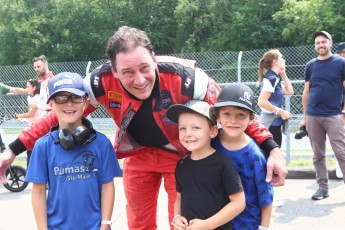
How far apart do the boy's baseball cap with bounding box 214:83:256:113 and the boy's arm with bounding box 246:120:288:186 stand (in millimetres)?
195

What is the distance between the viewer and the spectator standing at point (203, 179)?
2.56 metres

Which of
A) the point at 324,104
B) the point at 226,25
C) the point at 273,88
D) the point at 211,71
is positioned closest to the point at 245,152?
the point at 273,88

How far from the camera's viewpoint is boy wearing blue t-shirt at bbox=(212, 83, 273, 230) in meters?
2.65

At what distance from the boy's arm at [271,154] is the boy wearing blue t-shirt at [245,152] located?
0.15ft

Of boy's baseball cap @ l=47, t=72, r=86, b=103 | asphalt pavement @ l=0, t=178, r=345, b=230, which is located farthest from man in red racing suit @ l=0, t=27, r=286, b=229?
asphalt pavement @ l=0, t=178, r=345, b=230

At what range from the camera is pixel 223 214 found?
8.39 ft

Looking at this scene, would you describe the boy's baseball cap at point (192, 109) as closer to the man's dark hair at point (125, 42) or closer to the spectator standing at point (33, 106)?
the man's dark hair at point (125, 42)

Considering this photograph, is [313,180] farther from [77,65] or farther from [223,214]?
[77,65]

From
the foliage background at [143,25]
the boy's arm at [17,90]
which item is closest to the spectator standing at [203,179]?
the boy's arm at [17,90]

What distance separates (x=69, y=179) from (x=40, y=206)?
0.25m

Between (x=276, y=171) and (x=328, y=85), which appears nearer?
(x=276, y=171)

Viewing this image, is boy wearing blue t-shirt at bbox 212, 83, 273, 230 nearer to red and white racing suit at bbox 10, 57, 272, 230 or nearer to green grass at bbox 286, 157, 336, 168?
red and white racing suit at bbox 10, 57, 272, 230

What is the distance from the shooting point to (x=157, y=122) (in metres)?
2.99

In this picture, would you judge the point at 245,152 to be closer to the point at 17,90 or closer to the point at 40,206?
the point at 40,206
